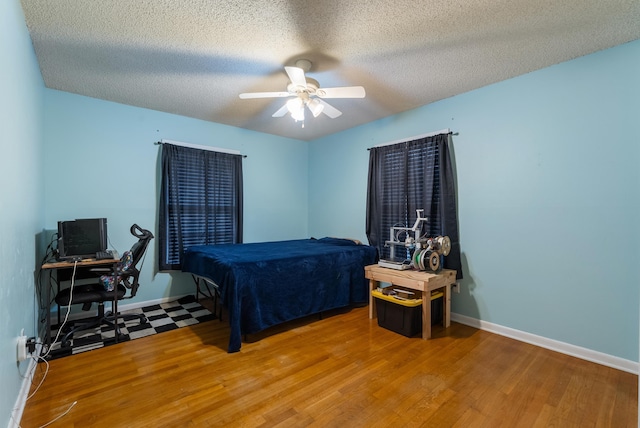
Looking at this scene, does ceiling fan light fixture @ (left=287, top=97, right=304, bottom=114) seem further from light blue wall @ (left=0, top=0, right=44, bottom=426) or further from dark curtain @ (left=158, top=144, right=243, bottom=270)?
dark curtain @ (left=158, top=144, right=243, bottom=270)

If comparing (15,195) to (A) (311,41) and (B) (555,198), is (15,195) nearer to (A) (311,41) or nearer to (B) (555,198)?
(A) (311,41)

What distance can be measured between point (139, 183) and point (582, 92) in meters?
4.63

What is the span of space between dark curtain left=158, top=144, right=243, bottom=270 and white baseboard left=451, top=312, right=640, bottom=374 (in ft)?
10.4

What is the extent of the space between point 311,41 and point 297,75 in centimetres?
26

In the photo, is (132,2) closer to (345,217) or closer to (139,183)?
(139,183)

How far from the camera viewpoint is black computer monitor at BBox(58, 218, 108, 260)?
8.61 feet

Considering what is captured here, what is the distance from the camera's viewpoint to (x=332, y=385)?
6.36 feet

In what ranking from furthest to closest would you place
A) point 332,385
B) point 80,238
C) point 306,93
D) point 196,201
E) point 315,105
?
1. point 196,201
2. point 80,238
3. point 315,105
4. point 306,93
5. point 332,385

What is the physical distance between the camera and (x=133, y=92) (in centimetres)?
304

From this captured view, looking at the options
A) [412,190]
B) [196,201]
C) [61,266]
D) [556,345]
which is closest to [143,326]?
[61,266]

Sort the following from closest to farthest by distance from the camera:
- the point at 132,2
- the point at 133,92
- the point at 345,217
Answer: the point at 132,2
the point at 133,92
the point at 345,217

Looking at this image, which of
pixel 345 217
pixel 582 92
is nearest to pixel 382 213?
pixel 345 217

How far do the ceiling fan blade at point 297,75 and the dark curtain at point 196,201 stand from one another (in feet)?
7.20

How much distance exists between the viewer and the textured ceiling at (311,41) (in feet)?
5.86
